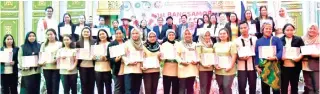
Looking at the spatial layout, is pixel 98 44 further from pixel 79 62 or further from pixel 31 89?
pixel 31 89

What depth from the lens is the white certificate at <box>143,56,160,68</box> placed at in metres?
5.61

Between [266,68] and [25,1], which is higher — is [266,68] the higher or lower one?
the lower one

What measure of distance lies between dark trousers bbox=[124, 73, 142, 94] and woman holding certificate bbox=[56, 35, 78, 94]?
0.72m

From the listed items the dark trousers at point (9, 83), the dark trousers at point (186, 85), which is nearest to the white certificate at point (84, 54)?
the dark trousers at point (9, 83)

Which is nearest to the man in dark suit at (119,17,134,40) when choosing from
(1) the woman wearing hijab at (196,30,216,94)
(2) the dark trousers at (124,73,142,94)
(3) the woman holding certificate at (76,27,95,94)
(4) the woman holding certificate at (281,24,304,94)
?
(3) the woman holding certificate at (76,27,95,94)

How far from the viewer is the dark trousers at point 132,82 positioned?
5660 mm

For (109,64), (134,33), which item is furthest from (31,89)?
(134,33)

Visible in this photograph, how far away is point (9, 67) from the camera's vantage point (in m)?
6.11

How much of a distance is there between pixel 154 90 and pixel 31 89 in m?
1.69

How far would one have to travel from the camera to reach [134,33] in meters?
5.59

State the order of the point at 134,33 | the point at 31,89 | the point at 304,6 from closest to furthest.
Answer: the point at 134,33
the point at 31,89
the point at 304,6

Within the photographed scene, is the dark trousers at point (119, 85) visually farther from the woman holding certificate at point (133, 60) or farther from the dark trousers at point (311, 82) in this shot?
the dark trousers at point (311, 82)

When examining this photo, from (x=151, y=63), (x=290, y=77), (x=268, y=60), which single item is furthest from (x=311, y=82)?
(x=151, y=63)

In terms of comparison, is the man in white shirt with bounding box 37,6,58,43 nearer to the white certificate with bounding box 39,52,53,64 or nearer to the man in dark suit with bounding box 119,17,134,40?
the man in dark suit with bounding box 119,17,134,40
